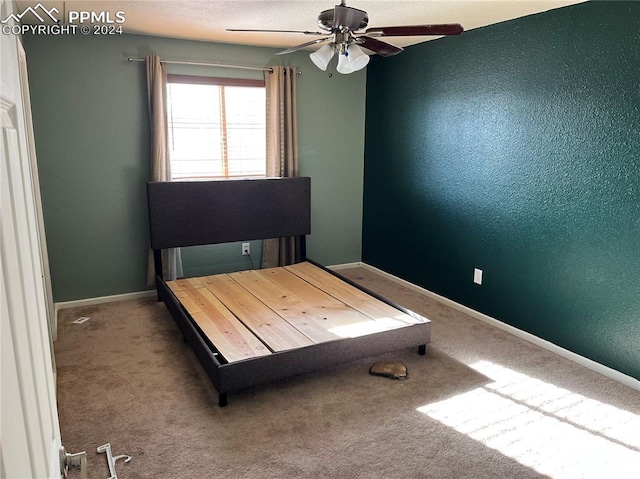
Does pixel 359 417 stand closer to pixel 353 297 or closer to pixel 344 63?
pixel 353 297

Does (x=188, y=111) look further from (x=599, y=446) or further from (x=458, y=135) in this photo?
(x=599, y=446)

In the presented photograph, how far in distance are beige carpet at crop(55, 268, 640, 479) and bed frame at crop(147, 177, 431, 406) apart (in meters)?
0.19

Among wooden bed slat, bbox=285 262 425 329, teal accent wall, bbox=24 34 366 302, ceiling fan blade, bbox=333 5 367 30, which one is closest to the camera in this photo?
ceiling fan blade, bbox=333 5 367 30

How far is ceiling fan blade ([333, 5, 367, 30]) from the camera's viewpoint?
2.26 metres

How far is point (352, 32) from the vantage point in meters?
2.46

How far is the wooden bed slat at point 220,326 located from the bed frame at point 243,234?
0.05 m

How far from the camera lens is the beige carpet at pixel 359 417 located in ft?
7.45

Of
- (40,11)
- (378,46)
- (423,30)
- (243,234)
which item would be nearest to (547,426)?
(423,30)

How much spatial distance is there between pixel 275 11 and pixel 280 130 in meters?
1.62

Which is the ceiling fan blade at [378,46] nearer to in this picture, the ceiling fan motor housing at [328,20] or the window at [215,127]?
the ceiling fan motor housing at [328,20]

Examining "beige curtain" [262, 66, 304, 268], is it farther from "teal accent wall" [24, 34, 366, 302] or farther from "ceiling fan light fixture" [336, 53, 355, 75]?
"ceiling fan light fixture" [336, 53, 355, 75]

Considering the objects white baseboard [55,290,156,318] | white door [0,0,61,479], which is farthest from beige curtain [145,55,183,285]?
white door [0,0,61,479]

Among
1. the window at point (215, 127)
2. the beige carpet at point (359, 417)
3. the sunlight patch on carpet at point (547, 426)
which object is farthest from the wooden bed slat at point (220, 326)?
the window at point (215, 127)

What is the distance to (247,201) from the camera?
14.9 feet
